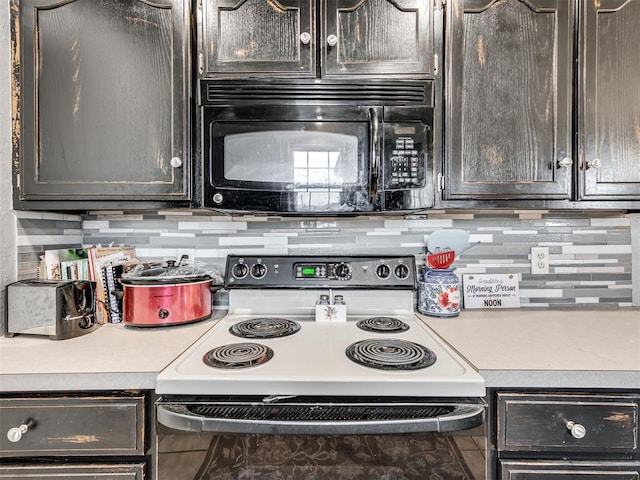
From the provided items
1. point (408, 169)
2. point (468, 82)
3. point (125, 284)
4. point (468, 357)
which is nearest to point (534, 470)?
point (468, 357)

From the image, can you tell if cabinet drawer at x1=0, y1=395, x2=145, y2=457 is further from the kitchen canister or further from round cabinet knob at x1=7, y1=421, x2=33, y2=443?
the kitchen canister

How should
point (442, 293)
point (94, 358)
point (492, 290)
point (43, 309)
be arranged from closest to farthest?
point (94, 358) < point (43, 309) < point (442, 293) < point (492, 290)

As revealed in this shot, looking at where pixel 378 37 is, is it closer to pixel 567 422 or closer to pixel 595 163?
pixel 595 163

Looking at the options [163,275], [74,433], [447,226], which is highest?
[447,226]

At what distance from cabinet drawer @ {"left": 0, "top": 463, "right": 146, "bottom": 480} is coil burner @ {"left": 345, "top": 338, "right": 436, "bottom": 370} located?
0.63 meters

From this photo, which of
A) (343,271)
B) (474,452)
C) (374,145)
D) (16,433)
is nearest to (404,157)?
(374,145)

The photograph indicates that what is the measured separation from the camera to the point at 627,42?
1178mm

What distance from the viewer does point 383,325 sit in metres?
1.27

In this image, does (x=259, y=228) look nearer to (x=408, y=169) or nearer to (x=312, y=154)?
(x=312, y=154)

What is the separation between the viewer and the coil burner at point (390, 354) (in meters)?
0.90

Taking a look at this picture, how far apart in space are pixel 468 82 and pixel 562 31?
0.37 meters

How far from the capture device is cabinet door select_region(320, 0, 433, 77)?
45.7 inches

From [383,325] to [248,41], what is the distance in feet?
3.68

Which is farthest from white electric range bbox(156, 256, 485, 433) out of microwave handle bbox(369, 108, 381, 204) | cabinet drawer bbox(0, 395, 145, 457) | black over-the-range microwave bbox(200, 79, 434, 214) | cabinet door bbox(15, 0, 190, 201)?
cabinet door bbox(15, 0, 190, 201)
